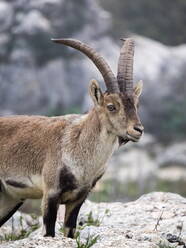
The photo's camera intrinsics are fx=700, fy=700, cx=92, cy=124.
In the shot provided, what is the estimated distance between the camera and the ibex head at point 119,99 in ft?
29.3

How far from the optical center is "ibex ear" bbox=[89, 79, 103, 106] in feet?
30.5

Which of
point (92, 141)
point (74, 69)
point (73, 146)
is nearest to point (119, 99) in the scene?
point (92, 141)

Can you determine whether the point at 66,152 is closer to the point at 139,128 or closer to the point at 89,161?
the point at 89,161

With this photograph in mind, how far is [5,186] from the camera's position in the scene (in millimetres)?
10039

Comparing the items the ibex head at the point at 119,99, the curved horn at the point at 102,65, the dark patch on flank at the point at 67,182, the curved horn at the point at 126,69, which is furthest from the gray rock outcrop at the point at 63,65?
the dark patch on flank at the point at 67,182

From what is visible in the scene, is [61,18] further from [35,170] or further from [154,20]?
[35,170]

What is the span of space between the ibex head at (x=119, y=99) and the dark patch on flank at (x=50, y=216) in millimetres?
1187

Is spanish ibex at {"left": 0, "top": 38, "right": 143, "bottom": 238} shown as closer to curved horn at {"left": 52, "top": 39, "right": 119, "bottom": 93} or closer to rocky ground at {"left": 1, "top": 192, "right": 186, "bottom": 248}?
curved horn at {"left": 52, "top": 39, "right": 119, "bottom": 93}

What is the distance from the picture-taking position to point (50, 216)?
364 inches

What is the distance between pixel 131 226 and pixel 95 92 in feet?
8.41

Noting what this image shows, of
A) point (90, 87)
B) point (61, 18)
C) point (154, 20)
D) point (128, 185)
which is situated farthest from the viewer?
point (154, 20)

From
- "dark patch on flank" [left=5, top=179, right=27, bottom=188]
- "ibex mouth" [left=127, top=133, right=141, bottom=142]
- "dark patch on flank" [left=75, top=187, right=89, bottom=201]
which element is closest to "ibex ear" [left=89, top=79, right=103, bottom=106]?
"ibex mouth" [left=127, top=133, right=141, bottom=142]

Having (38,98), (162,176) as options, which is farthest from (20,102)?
(162,176)

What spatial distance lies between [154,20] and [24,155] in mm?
48957
